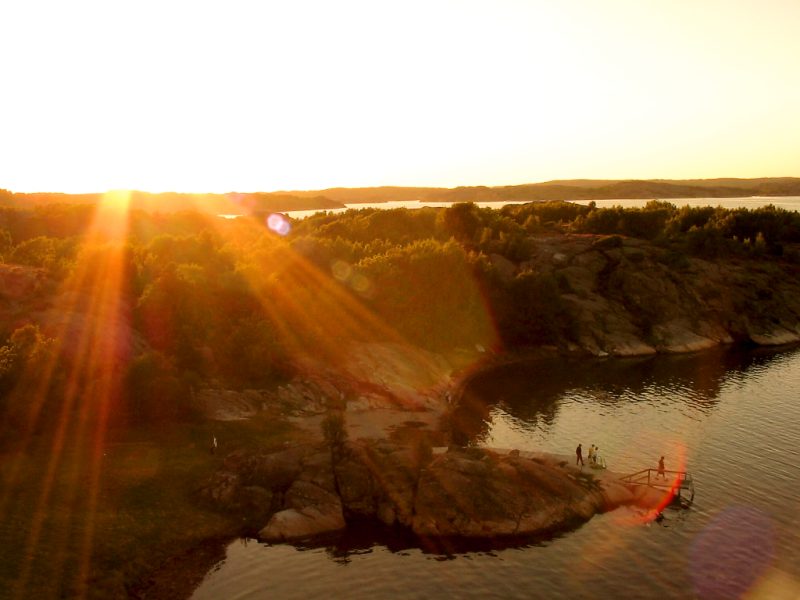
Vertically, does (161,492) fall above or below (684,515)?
above

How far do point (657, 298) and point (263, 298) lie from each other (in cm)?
6658

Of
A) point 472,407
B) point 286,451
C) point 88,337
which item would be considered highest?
point 88,337

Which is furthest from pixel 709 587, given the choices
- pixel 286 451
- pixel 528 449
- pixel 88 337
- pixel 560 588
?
pixel 88 337

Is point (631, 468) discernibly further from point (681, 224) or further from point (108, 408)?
point (681, 224)

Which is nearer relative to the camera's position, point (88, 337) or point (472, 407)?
point (88, 337)

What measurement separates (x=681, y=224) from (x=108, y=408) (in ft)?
436

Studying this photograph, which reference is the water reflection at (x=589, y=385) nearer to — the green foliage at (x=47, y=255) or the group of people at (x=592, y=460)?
the group of people at (x=592, y=460)

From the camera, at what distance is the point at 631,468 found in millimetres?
50188

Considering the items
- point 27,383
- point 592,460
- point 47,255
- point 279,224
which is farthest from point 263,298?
point 279,224

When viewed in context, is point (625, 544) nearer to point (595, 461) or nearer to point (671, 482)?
point (671, 482)

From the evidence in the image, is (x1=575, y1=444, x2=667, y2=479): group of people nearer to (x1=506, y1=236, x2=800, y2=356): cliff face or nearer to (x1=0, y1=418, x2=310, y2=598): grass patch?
(x1=0, y1=418, x2=310, y2=598): grass patch

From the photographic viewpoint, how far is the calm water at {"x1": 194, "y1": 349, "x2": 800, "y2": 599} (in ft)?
112

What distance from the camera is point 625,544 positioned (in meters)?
38.4

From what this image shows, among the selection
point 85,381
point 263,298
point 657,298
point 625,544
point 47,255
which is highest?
point 47,255
